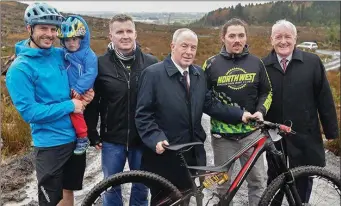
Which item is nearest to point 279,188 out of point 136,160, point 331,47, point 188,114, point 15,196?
point 188,114

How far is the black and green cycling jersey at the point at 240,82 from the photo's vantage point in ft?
9.92

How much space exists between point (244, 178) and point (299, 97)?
0.88 meters

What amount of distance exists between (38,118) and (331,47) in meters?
73.3

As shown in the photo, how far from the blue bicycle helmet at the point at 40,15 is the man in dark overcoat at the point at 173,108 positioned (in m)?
0.75

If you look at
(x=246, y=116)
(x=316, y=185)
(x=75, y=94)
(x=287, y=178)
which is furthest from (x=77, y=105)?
(x=316, y=185)

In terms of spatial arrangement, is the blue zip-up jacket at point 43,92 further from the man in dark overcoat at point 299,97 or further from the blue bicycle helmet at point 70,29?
the man in dark overcoat at point 299,97

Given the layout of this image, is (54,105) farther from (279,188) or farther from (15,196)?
(15,196)

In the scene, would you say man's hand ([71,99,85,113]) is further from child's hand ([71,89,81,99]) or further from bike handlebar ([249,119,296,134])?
bike handlebar ([249,119,296,134])

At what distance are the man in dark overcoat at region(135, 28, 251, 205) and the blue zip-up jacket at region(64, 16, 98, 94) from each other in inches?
14.8

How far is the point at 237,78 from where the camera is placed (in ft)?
9.91

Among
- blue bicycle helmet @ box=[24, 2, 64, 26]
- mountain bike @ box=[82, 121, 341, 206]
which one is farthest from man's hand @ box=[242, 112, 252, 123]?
blue bicycle helmet @ box=[24, 2, 64, 26]

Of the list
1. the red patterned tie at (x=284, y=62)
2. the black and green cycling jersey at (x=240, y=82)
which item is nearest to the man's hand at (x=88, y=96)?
the black and green cycling jersey at (x=240, y=82)

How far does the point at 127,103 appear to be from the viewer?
113 inches

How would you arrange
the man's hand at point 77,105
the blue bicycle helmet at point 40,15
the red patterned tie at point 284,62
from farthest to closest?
the red patterned tie at point 284,62
the man's hand at point 77,105
the blue bicycle helmet at point 40,15
